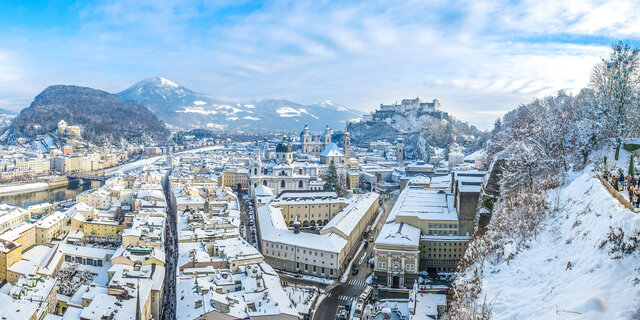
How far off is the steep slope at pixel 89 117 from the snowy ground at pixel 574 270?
103008mm

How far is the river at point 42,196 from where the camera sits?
49.2 metres

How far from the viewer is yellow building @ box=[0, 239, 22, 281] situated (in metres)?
22.2

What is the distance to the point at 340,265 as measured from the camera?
24.6 meters

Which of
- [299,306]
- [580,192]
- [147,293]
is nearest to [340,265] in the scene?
[299,306]

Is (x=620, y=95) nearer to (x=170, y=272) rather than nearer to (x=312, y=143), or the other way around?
(x=170, y=272)

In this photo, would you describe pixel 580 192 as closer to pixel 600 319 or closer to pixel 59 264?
pixel 600 319

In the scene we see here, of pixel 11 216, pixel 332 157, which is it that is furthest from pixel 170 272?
pixel 332 157

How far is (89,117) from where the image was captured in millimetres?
116625

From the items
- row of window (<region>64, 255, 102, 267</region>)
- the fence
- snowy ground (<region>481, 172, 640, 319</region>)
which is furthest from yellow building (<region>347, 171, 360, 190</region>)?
the fence

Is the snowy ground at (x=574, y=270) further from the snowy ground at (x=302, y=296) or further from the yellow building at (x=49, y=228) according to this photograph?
the yellow building at (x=49, y=228)

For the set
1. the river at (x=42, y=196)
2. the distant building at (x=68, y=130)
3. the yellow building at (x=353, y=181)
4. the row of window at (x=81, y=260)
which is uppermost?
the distant building at (x=68, y=130)

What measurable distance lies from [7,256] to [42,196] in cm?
3562

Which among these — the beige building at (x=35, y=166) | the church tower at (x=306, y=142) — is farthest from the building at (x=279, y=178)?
the beige building at (x=35, y=166)

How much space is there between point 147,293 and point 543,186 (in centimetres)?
1636
